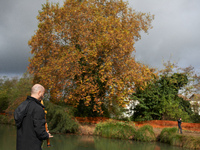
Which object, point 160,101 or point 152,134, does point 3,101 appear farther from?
point 152,134

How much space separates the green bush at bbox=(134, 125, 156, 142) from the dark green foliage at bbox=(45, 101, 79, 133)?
19.7 feet

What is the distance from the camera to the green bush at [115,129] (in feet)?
69.7

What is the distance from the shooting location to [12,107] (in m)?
33.8

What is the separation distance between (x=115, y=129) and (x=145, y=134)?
110 inches

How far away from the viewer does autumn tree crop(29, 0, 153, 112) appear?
2189cm

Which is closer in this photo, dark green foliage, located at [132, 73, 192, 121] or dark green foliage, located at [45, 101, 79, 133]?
dark green foliage, located at [45, 101, 79, 133]

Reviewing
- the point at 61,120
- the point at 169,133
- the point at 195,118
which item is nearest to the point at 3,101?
the point at 61,120

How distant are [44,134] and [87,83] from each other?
18.1m

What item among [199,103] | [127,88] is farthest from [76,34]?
[199,103]

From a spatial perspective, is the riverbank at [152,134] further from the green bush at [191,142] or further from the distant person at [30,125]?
the distant person at [30,125]

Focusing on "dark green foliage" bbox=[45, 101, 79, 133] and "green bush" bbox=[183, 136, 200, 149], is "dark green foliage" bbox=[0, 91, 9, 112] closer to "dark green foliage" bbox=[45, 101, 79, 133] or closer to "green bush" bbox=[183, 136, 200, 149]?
"dark green foliage" bbox=[45, 101, 79, 133]

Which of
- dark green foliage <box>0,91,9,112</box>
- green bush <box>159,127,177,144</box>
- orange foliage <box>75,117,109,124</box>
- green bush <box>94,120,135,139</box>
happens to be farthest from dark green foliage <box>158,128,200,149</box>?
dark green foliage <box>0,91,9,112</box>

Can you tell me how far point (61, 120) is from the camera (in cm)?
2325

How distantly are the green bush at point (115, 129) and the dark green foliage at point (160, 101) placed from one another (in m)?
5.41
